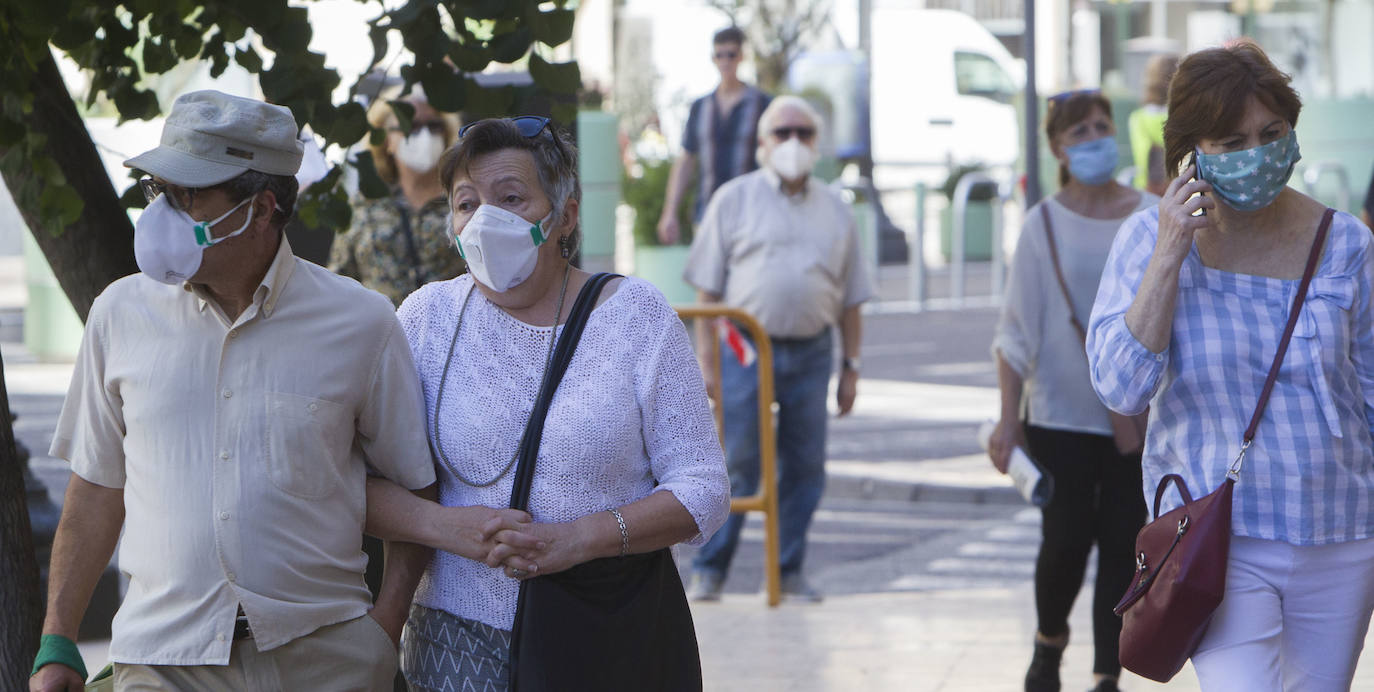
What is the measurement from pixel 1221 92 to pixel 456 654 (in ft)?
5.79

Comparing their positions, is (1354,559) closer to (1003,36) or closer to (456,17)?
(456,17)

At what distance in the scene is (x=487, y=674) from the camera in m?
3.15

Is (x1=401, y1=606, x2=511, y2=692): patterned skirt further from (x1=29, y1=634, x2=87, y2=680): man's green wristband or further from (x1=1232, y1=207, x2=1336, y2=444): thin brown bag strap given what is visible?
(x1=1232, y1=207, x2=1336, y2=444): thin brown bag strap

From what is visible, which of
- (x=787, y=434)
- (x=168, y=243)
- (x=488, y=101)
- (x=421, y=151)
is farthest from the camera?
(x=787, y=434)

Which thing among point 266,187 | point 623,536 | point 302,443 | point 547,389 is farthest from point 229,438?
point 623,536

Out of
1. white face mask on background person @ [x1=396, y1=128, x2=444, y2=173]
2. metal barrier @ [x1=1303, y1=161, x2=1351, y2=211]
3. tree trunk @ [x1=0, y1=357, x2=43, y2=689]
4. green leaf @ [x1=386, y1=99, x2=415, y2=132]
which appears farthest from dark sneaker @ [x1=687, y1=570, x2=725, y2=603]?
metal barrier @ [x1=1303, y1=161, x2=1351, y2=211]

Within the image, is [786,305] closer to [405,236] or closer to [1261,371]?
[405,236]

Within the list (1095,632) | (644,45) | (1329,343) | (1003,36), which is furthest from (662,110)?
(1329,343)

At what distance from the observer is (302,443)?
10.1 feet

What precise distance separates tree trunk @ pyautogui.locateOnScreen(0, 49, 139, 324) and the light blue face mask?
2.75m

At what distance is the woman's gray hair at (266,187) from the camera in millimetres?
3098

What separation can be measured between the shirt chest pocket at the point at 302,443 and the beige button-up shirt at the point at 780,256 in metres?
4.55

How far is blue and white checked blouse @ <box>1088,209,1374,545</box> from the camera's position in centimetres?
348

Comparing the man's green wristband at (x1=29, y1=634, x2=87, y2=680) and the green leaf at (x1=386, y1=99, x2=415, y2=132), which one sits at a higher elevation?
the green leaf at (x1=386, y1=99, x2=415, y2=132)
